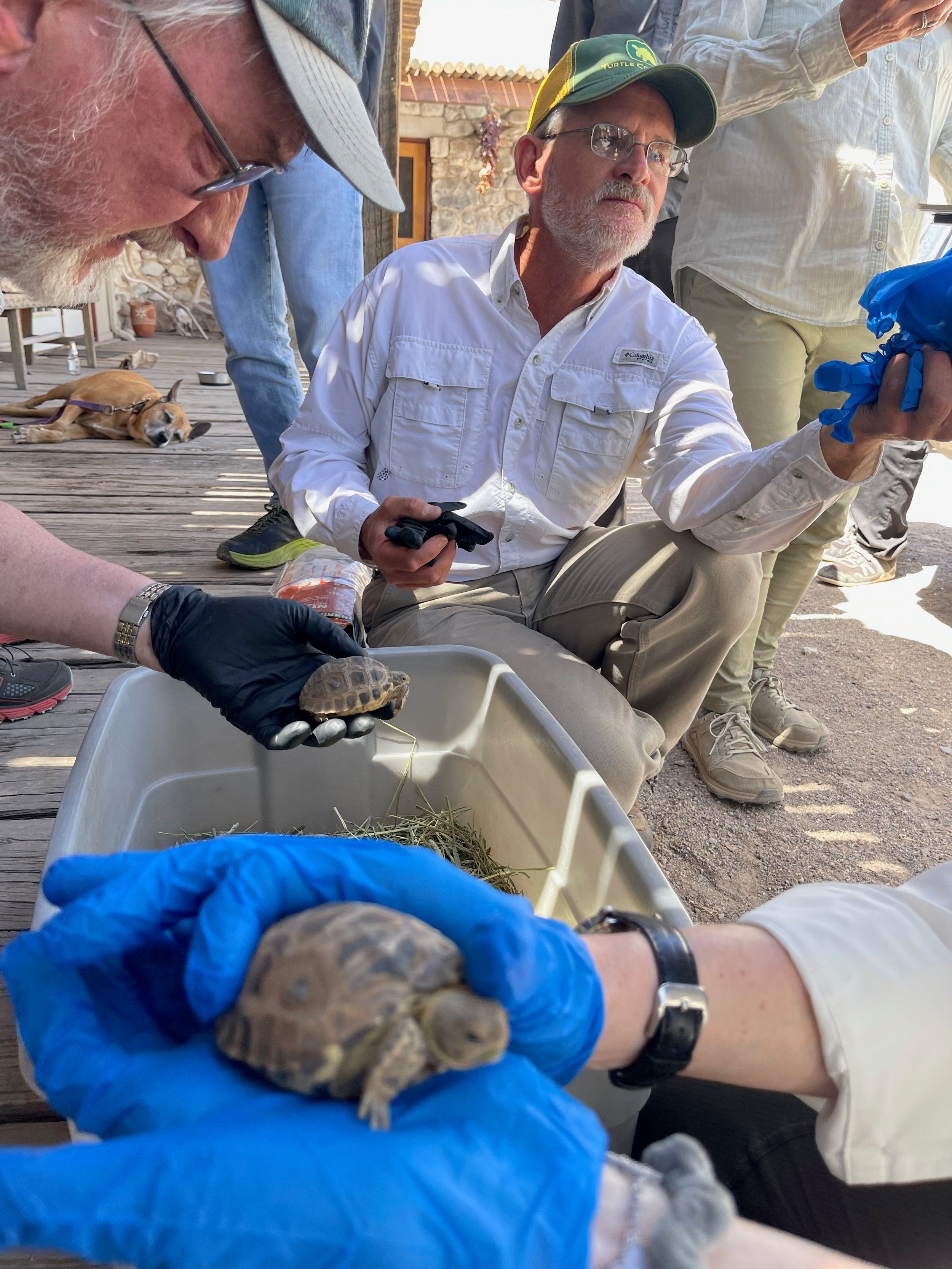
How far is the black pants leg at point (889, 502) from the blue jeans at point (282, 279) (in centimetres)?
373

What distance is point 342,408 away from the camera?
8.79ft

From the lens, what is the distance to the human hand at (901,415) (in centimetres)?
167

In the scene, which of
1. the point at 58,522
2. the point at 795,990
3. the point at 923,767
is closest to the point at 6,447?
the point at 58,522

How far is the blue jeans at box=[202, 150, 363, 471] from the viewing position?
3260 mm

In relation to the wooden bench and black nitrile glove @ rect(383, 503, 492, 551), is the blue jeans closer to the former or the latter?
black nitrile glove @ rect(383, 503, 492, 551)

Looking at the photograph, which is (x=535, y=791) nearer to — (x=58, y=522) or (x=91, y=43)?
(x=91, y=43)

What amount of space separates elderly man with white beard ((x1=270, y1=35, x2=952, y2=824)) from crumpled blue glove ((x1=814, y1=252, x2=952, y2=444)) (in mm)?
492

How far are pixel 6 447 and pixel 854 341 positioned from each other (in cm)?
493

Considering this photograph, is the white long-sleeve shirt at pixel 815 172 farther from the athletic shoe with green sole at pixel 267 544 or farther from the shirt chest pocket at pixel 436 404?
the athletic shoe with green sole at pixel 267 544

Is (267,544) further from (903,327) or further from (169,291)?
(169,291)

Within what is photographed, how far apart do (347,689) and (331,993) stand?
0.73 metres

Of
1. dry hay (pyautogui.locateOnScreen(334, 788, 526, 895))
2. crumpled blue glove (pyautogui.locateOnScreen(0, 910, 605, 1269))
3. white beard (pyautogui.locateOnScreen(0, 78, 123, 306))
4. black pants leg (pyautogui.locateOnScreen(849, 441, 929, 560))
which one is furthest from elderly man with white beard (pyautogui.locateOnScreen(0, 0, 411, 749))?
black pants leg (pyautogui.locateOnScreen(849, 441, 929, 560))

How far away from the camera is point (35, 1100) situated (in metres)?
1.39

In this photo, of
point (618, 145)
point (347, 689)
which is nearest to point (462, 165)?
point (618, 145)
